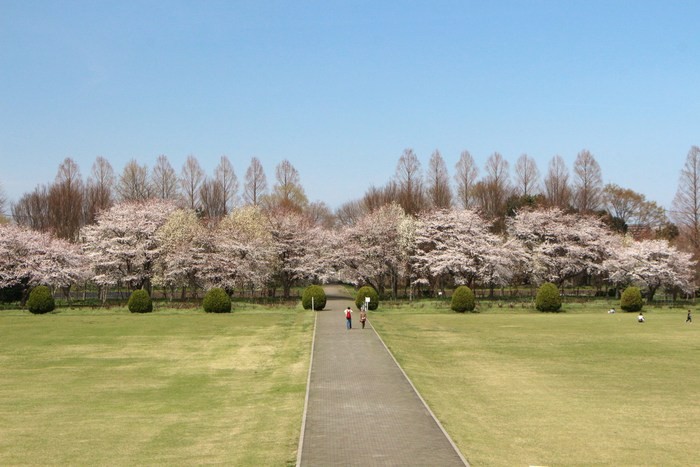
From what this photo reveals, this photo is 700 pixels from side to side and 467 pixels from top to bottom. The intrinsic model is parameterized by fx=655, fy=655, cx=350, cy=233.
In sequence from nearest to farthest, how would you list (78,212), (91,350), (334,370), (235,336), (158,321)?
(334,370) → (91,350) → (235,336) → (158,321) → (78,212)

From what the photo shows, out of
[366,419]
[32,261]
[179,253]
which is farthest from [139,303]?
[366,419]

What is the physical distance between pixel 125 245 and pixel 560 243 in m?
47.4

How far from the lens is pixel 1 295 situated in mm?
62844

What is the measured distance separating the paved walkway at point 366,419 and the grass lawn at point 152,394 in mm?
708

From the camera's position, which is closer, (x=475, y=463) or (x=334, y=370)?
(x=475, y=463)

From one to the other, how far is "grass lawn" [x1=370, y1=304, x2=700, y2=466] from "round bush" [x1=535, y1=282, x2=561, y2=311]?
405 inches

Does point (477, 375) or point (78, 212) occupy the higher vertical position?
point (78, 212)

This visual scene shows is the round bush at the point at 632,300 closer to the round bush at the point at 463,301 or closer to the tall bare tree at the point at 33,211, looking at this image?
the round bush at the point at 463,301

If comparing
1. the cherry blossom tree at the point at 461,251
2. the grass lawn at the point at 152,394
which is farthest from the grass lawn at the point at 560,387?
the cherry blossom tree at the point at 461,251

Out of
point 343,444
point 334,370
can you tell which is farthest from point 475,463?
point 334,370

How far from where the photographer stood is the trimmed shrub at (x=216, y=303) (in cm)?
5197

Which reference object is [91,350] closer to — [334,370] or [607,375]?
[334,370]

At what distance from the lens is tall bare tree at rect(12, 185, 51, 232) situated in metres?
91.9

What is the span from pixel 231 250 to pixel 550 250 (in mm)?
35093
